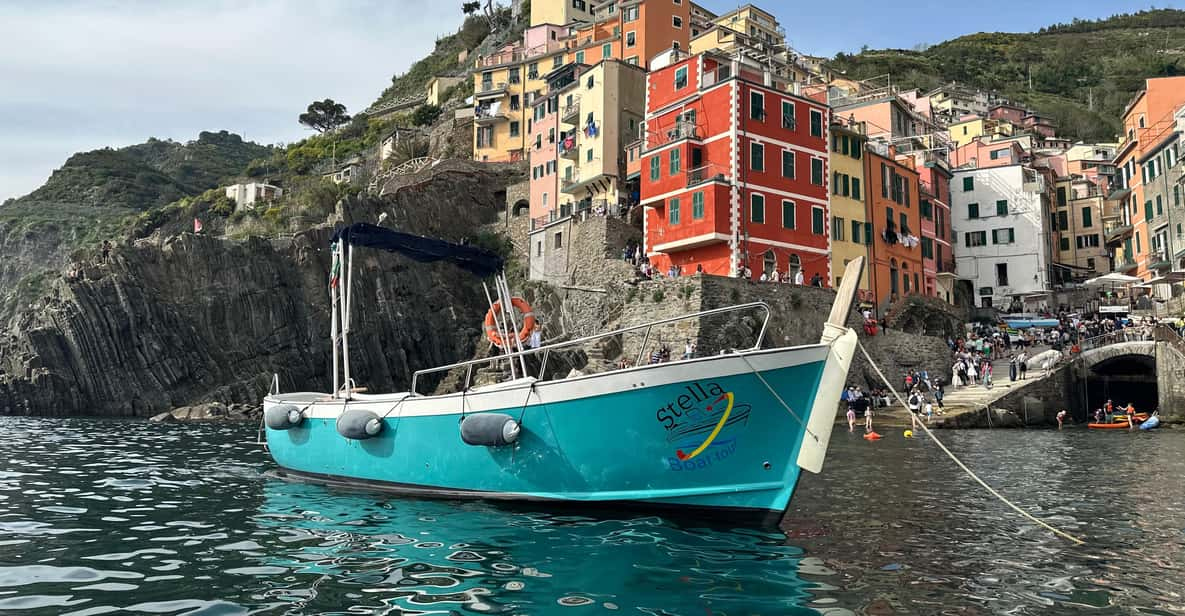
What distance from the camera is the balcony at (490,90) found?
7025 centimetres

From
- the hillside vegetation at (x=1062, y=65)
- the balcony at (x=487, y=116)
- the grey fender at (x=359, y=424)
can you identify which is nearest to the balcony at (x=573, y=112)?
the balcony at (x=487, y=116)

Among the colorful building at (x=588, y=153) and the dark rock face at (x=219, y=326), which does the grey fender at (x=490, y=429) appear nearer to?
the colorful building at (x=588, y=153)

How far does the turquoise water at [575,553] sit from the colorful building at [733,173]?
23517 millimetres

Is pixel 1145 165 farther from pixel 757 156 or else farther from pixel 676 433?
pixel 676 433

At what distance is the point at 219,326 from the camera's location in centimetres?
5072

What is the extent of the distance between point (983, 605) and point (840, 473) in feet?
34.3

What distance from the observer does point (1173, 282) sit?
4362cm

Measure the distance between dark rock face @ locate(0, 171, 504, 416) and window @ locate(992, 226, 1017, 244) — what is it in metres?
38.7

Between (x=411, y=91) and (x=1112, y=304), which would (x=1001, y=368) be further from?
(x=411, y=91)

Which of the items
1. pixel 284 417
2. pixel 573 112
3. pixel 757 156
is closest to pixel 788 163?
pixel 757 156

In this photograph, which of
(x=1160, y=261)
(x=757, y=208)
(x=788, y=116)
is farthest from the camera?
(x=1160, y=261)

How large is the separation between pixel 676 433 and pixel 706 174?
2988 centimetres

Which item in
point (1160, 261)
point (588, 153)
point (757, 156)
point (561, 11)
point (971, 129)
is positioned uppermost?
point (561, 11)

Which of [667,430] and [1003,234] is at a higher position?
[1003,234]
